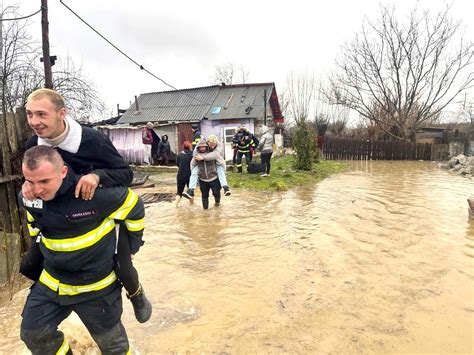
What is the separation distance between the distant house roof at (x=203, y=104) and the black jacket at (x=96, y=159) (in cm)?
1904

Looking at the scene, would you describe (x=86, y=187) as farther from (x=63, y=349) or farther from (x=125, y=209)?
(x=63, y=349)

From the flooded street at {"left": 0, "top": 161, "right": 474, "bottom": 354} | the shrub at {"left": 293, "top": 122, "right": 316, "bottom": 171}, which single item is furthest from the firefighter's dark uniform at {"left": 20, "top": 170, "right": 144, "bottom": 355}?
the shrub at {"left": 293, "top": 122, "right": 316, "bottom": 171}

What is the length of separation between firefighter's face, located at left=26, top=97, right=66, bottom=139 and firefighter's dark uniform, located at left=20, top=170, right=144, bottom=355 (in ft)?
0.92

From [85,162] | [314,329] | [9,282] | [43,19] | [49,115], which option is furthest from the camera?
[43,19]

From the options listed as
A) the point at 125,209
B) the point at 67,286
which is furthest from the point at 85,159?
the point at 67,286

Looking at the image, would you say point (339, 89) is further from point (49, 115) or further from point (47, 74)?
point (49, 115)

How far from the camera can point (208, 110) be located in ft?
73.0

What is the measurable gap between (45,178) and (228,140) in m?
19.5

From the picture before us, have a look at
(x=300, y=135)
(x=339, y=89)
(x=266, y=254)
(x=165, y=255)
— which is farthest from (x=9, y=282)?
(x=339, y=89)

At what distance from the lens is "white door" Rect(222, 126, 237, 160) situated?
68.1ft

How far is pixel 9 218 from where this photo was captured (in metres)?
4.13

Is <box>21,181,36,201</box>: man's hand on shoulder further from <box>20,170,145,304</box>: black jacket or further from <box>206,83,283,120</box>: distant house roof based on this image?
<box>206,83,283,120</box>: distant house roof

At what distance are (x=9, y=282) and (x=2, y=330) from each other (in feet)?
2.45

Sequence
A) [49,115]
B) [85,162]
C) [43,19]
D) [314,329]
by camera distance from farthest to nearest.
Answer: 1. [43,19]
2. [314,329]
3. [85,162]
4. [49,115]
